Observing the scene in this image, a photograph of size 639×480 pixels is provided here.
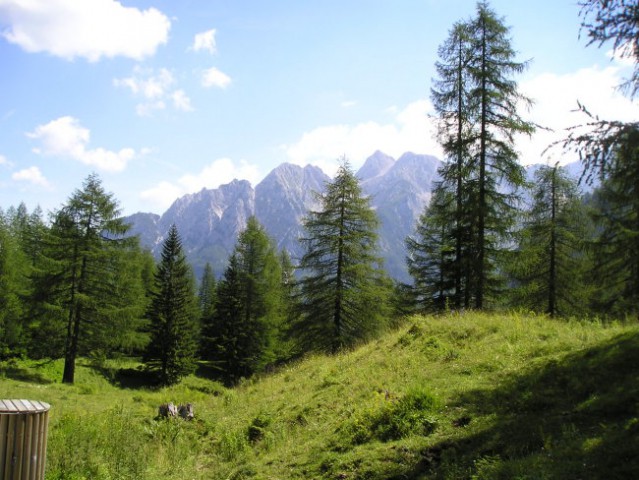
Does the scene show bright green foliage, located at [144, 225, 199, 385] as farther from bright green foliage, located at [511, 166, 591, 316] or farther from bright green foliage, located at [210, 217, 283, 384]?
bright green foliage, located at [511, 166, 591, 316]

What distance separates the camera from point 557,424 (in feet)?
19.6

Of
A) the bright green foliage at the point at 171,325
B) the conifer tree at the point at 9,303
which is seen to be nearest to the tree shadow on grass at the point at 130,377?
the bright green foliage at the point at 171,325

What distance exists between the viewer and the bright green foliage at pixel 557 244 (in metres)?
25.4

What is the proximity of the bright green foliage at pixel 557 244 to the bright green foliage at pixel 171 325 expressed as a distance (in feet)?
93.1

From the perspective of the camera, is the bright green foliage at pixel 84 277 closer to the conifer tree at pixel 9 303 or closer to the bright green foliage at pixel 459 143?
the conifer tree at pixel 9 303

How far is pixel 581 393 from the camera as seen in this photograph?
6.70 meters

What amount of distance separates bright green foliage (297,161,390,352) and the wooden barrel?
18934mm

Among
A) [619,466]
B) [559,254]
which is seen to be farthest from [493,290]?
[619,466]

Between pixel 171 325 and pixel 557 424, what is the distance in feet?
122

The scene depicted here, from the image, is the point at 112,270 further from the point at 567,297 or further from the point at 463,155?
the point at 567,297

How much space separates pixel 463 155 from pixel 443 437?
14106 mm

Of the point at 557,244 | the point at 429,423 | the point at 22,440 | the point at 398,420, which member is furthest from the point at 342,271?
the point at 22,440

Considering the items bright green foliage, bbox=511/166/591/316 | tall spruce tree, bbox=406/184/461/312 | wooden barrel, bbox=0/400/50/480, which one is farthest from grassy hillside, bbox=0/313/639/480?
bright green foliage, bbox=511/166/591/316

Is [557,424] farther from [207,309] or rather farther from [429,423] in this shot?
[207,309]
